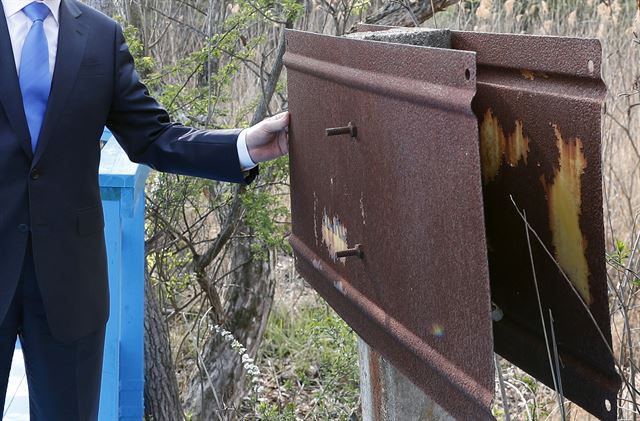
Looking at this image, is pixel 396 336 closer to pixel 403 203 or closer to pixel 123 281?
pixel 403 203

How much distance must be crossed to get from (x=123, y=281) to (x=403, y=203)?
2111mm

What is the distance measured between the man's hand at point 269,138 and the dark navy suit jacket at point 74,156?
0.20 ft

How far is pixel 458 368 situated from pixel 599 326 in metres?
0.30

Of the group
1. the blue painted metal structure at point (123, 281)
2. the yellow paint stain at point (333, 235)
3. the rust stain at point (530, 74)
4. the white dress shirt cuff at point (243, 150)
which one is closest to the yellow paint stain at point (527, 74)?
the rust stain at point (530, 74)

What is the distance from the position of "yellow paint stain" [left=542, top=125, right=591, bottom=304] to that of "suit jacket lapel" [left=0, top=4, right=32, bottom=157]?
135cm

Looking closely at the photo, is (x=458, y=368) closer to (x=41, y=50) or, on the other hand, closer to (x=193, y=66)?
(x=41, y=50)

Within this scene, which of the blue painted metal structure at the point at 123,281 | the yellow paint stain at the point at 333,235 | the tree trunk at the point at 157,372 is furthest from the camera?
the tree trunk at the point at 157,372

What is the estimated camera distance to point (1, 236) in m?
2.56

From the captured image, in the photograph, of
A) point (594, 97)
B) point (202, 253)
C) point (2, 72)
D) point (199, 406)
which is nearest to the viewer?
point (594, 97)

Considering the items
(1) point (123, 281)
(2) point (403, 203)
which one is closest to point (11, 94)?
(2) point (403, 203)

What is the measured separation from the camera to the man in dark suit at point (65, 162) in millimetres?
2561

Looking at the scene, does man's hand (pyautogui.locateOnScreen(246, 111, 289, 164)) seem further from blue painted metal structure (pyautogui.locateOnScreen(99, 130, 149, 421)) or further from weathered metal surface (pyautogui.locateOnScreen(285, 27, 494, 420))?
blue painted metal structure (pyautogui.locateOnScreen(99, 130, 149, 421))

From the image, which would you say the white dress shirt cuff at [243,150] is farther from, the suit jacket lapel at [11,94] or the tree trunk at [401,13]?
the tree trunk at [401,13]

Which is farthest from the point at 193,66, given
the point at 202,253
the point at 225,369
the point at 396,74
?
the point at 396,74
